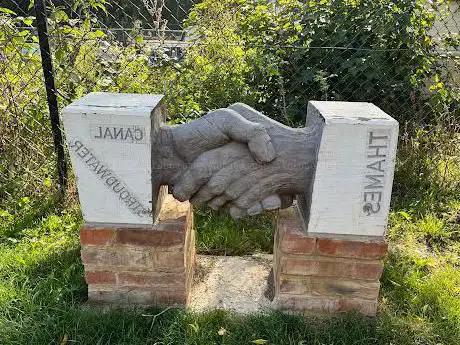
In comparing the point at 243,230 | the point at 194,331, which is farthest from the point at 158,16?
the point at 194,331

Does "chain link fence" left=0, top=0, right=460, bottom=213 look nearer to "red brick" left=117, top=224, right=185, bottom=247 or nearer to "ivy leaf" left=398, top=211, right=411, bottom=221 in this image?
"ivy leaf" left=398, top=211, right=411, bottom=221

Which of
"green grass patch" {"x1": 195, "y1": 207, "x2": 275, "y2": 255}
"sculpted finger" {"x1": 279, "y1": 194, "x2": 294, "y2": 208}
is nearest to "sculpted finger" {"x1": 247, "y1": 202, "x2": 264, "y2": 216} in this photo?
"sculpted finger" {"x1": 279, "y1": 194, "x2": 294, "y2": 208}

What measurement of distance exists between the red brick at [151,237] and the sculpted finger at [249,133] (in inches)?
21.2

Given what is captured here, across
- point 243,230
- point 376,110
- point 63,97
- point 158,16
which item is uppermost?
point 158,16

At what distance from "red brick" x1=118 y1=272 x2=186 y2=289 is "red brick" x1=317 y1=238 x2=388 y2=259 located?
0.72 m

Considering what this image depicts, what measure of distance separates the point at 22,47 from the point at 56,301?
1.99 m

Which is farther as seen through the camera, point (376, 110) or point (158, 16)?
point (158, 16)

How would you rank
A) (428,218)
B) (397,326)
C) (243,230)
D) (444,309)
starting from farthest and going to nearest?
(428,218) < (243,230) < (444,309) < (397,326)

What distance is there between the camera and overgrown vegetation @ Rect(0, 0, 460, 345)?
225 cm

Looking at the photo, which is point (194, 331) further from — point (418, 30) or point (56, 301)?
point (418, 30)

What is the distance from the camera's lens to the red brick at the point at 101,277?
2307mm

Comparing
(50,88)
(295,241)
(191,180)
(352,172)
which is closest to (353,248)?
(295,241)

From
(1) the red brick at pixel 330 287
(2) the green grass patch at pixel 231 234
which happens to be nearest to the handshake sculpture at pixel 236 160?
(1) the red brick at pixel 330 287

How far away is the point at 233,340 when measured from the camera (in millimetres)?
2119
